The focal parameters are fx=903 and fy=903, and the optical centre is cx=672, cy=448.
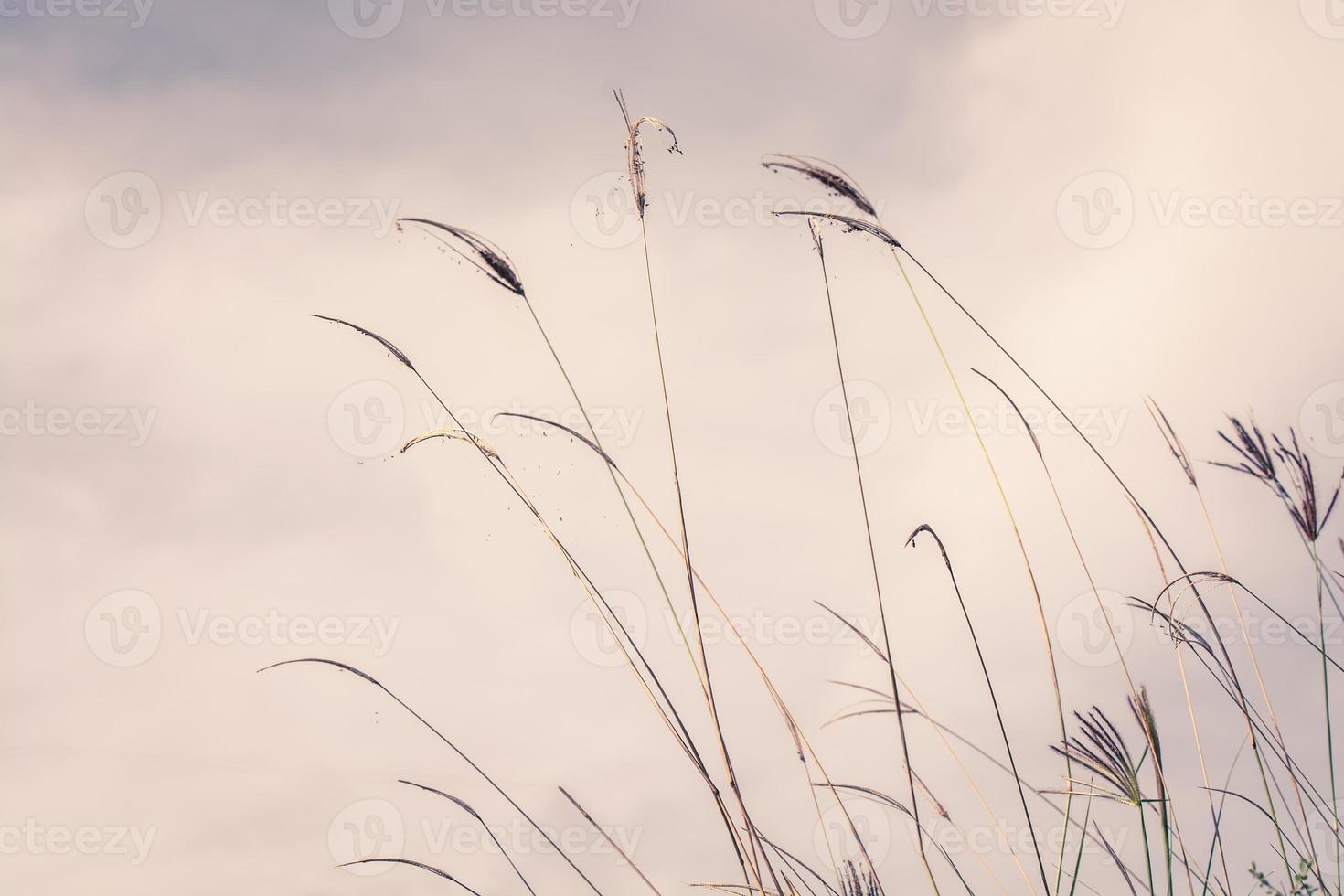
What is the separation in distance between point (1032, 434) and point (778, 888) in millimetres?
1078

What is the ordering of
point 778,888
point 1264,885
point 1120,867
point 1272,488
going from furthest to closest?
A: 1. point 1272,488
2. point 1120,867
3. point 1264,885
4. point 778,888

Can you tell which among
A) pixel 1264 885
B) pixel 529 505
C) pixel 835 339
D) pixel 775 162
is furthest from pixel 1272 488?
pixel 529 505

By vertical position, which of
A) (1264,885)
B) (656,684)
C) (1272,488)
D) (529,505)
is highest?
(529,505)

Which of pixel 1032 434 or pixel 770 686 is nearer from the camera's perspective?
pixel 770 686

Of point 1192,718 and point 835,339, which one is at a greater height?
point 835,339

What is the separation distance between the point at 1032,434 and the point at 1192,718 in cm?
71

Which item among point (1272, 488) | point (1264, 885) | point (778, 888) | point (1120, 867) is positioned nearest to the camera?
point (778, 888)

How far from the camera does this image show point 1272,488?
1912 mm

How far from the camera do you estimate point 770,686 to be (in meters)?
1.76

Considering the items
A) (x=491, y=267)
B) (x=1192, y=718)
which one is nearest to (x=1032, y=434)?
(x=1192, y=718)

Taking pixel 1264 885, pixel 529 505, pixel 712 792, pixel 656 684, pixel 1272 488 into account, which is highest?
pixel 529 505

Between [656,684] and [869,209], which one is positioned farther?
[656,684]

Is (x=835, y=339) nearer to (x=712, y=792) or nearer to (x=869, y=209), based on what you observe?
(x=869, y=209)

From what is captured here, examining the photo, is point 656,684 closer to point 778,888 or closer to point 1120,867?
point 778,888
